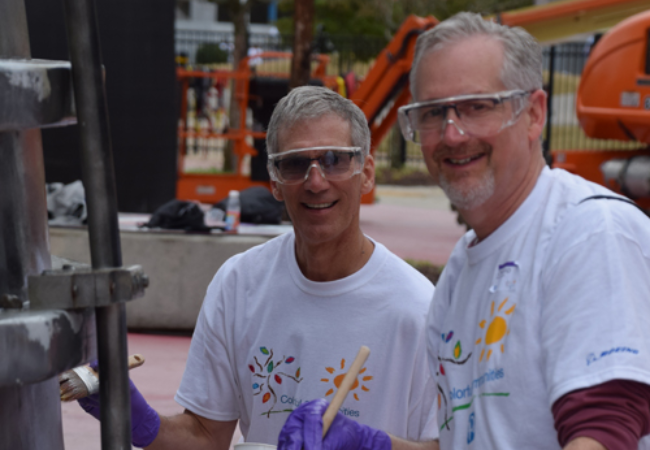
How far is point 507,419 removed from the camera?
163 centimetres

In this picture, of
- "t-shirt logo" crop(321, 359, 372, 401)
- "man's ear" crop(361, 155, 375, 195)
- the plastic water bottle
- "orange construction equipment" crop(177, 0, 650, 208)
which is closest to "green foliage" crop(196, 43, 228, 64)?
"orange construction equipment" crop(177, 0, 650, 208)

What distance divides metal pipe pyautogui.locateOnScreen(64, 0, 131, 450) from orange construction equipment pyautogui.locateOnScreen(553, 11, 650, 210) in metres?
8.86

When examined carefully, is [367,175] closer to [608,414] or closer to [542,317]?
[542,317]

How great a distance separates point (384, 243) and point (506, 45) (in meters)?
9.78

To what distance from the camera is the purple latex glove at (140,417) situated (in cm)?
239

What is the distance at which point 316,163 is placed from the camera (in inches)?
98.6

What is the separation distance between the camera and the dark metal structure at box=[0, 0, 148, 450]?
122 centimetres

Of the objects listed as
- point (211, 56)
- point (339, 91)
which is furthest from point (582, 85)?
point (211, 56)

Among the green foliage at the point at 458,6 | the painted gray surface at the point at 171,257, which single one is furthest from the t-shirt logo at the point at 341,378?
the green foliage at the point at 458,6

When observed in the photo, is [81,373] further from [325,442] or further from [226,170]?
[226,170]

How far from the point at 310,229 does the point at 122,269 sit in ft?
4.12

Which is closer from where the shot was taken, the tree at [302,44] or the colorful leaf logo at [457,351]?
the colorful leaf logo at [457,351]

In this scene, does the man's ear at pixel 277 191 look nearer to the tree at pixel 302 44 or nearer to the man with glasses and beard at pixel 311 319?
the man with glasses and beard at pixel 311 319

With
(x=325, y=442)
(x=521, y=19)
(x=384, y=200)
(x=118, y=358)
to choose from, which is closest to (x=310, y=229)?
(x=325, y=442)
